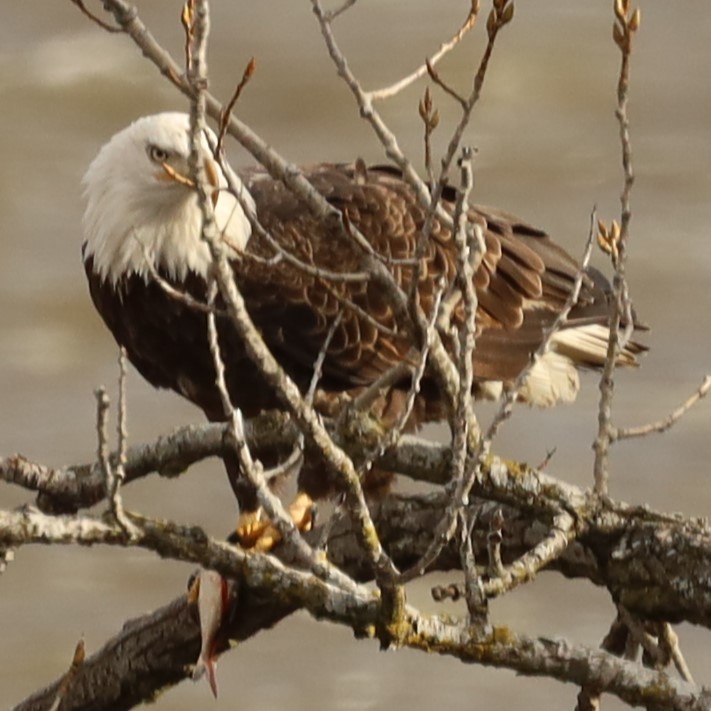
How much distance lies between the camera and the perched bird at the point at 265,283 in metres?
5.28

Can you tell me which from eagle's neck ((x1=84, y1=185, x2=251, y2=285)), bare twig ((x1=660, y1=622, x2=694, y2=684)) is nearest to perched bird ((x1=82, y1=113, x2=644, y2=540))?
eagle's neck ((x1=84, y1=185, x2=251, y2=285))

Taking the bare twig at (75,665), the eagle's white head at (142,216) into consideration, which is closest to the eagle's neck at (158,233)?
the eagle's white head at (142,216)

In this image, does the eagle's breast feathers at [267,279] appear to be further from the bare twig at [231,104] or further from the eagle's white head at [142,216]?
the bare twig at [231,104]

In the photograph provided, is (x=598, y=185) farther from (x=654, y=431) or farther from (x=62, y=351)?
(x=654, y=431)

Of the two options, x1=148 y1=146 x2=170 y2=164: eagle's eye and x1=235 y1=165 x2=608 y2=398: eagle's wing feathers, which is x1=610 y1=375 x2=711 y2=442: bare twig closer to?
Answer: x1=235 y1=165 x2=608 y2=398: eagle's wing feathers

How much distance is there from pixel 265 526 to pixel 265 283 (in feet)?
1.94

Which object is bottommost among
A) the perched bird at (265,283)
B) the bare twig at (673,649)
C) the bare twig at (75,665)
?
the bare twig at (75,665)

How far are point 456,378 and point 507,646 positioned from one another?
1.34ft

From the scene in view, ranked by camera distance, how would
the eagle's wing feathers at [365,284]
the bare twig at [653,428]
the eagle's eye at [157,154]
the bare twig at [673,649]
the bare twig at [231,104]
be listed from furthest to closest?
the eagle's wing feathers at [365,284]
the eagle's eye at [157,154]
the bare twig at [673,649]
the bare twig at [653,428]
the bare twig at [231,104]

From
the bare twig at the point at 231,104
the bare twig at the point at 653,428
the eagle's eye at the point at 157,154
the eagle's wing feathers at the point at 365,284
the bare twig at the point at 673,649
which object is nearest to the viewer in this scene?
the bare twig at the point at 231,104

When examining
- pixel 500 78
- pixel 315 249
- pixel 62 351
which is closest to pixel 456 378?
pixel 315 249

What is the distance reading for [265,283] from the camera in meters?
5.41

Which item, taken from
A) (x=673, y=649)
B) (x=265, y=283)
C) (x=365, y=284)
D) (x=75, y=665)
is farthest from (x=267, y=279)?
(x=75, y=665)

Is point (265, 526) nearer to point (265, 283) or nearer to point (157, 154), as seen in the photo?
point (265, 283)
